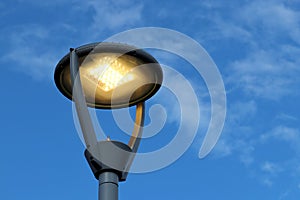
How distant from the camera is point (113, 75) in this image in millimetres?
8570

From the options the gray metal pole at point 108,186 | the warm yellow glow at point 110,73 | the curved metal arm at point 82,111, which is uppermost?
the warm yellow glow at point 110,73

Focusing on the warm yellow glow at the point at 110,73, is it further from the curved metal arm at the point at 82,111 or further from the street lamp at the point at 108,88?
the curved metal arm at the point at 82,111

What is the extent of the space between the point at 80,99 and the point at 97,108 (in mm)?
871

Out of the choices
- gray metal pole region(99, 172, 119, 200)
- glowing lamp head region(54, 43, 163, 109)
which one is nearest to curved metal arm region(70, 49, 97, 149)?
glowing lamp head region(54, 43, 163, 109)

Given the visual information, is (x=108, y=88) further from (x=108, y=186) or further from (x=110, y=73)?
(x=108, y=186)

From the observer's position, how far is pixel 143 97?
29.3 ft

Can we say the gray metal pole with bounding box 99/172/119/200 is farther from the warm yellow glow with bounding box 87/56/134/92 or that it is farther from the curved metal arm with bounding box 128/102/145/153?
the warm yellow glow with bounding box 87/56/134/92

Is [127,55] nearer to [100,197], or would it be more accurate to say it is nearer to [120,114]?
[120,114]

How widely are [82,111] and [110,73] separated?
73 centimetres

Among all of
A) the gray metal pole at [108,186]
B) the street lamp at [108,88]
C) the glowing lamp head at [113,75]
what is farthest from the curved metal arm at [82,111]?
the gray metal pole at [108,186]

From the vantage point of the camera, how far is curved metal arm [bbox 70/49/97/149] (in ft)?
26.0

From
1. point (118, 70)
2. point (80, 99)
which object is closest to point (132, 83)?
point (118, 70)

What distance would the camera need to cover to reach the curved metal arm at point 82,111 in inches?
312

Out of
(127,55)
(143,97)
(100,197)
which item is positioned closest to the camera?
(100,197)
